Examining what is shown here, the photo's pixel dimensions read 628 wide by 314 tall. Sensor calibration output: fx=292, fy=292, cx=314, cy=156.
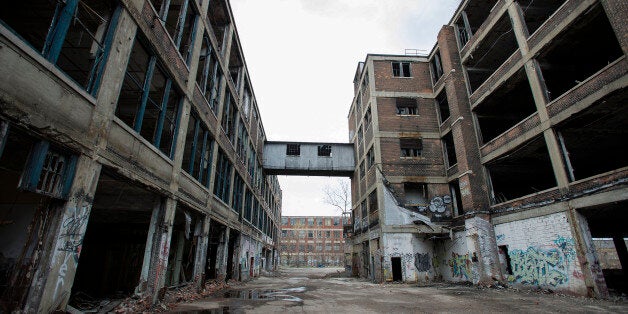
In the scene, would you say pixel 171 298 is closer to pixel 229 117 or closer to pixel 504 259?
pixel 229 117

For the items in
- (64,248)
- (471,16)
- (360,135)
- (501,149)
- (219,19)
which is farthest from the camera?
(360,135)

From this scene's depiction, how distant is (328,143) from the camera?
89.2 ft

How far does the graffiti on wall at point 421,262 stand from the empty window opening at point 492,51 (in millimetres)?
11035

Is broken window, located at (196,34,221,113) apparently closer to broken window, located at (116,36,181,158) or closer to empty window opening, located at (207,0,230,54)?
empty window opening, located at (207,0,230,54)

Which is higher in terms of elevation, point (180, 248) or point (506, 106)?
point (506, 106)

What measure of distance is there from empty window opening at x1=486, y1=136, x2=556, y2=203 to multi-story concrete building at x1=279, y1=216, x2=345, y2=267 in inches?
1959

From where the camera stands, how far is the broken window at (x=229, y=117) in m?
15.5

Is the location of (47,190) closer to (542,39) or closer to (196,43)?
(196,43)

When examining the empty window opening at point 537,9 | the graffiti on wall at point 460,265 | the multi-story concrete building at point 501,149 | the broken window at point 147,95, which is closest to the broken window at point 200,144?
the broken window at point 147,95

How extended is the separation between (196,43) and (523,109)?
18042mm

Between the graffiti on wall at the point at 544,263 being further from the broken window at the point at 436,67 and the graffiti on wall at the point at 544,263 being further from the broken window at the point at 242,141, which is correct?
the broken window at the point at 242,141

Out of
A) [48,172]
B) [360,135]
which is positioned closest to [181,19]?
[48,172]

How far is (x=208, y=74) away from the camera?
42.5ft

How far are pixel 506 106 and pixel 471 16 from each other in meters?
6.12
